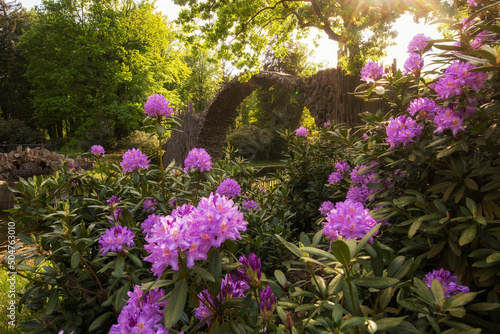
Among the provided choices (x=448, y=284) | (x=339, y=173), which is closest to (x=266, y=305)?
(x=448, y=284)

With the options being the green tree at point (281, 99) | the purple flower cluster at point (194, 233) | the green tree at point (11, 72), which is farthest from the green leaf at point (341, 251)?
the green tree at point (11, 72)

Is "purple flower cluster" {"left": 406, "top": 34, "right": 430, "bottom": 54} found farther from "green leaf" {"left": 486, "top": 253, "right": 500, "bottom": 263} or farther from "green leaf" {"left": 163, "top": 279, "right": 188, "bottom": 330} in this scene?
"green leaf" {"left": 163, "top": 279, "right": 188, "bottom": 330}

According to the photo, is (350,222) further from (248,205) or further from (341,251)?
(248,205)

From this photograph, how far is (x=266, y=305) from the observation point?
94cm

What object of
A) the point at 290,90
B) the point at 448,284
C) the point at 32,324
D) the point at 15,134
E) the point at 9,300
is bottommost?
the point at 9,300

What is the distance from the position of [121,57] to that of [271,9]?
526 inches

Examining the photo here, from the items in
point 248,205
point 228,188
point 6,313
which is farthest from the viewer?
point 6,313

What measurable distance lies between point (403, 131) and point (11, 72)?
1270 inches

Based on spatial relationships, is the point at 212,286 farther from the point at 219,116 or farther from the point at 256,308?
the point at 219,116

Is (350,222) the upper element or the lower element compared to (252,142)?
upper

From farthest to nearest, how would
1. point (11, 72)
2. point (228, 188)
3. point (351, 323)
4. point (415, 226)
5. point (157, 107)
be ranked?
point (11, 72) < point (228, 188) < point (157, 107) < point (415, 226) < point (351, 323)

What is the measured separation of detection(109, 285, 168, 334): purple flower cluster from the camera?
2.72ft

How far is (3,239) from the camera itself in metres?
4.83

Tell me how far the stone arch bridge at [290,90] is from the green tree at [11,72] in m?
17.3
